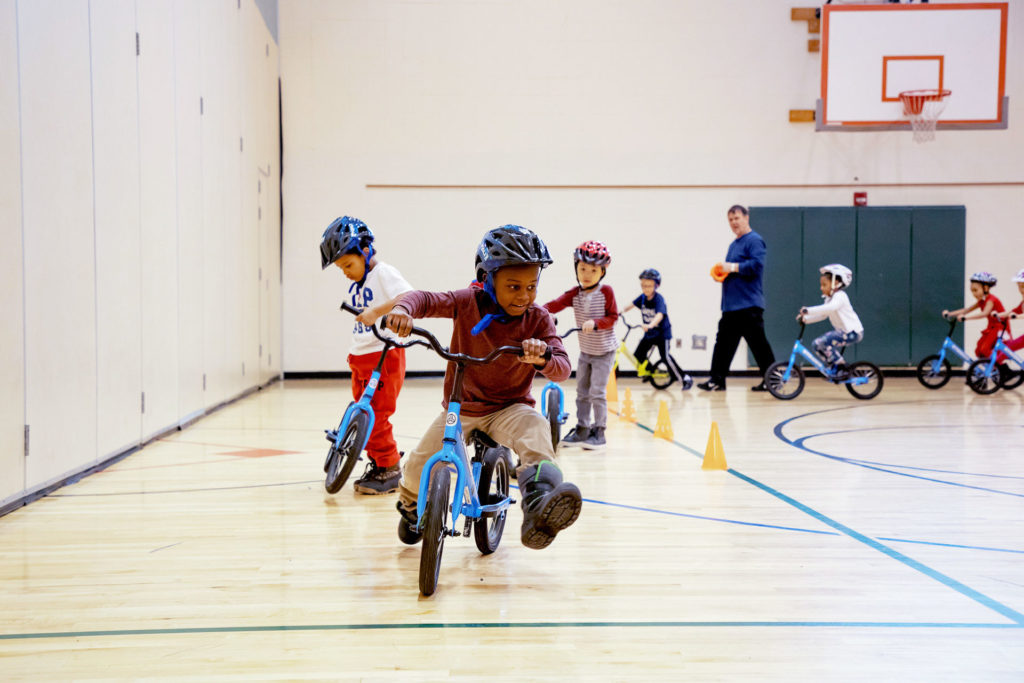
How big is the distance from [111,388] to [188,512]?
4.69 feet

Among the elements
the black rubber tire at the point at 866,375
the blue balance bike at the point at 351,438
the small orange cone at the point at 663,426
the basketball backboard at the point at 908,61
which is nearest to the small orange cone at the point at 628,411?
the small orange cone at the point at 663,426

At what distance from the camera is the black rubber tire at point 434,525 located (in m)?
2.43

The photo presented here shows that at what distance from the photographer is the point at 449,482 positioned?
2447 millimetres

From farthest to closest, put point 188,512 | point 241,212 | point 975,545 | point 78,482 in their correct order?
point 241,212 → point 78,482 → point 188,512 → point 975,545

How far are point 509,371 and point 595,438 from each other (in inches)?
114

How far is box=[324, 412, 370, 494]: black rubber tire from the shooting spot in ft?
12.3

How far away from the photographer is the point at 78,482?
169 inches

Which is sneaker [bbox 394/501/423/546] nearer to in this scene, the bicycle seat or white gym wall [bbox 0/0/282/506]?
the bicycle seat

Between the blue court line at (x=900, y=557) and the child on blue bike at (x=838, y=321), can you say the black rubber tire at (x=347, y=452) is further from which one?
the child on blue bike at (x=838, y=321)

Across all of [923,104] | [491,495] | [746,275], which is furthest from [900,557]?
[923,104]

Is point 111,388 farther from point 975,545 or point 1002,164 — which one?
point 1002,164

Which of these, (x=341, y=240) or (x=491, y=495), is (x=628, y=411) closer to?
(x=341, y=240)

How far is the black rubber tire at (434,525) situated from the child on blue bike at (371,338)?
157 centimetres

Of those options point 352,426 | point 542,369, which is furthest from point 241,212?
point 542,369
